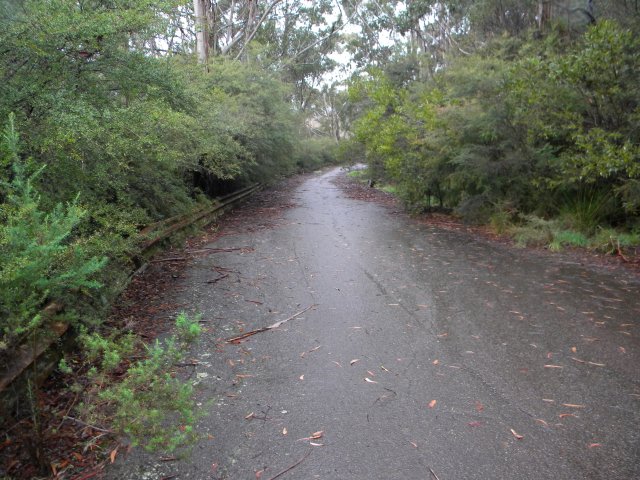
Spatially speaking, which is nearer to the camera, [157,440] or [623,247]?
[157,440]

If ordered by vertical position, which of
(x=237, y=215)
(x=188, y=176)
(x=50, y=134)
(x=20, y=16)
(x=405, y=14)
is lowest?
(x=237, y=215)

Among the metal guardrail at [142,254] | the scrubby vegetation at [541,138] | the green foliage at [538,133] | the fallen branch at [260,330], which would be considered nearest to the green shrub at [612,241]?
the scrubby vegetation at [541,138]

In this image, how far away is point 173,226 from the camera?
36.0 feet

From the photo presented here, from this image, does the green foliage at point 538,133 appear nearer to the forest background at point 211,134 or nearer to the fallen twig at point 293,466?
the forest background at point 211,134

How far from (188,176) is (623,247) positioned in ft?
39.3

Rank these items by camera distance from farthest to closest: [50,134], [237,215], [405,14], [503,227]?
1. [405,14]
2. [237,215]
3. [503,227]
4. [50,134]

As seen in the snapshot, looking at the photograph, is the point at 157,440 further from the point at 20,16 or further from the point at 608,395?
the point at 20,16

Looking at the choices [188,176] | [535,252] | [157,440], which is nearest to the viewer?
[157,440]

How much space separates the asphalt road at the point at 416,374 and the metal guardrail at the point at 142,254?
97 cm

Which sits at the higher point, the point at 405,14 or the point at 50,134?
the point at 405,14

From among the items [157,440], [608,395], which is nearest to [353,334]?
[608,395]

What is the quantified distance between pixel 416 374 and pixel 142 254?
5979 millimetres

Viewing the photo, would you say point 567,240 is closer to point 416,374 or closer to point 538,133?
point 538,133

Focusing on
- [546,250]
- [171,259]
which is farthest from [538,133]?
[171,259]
